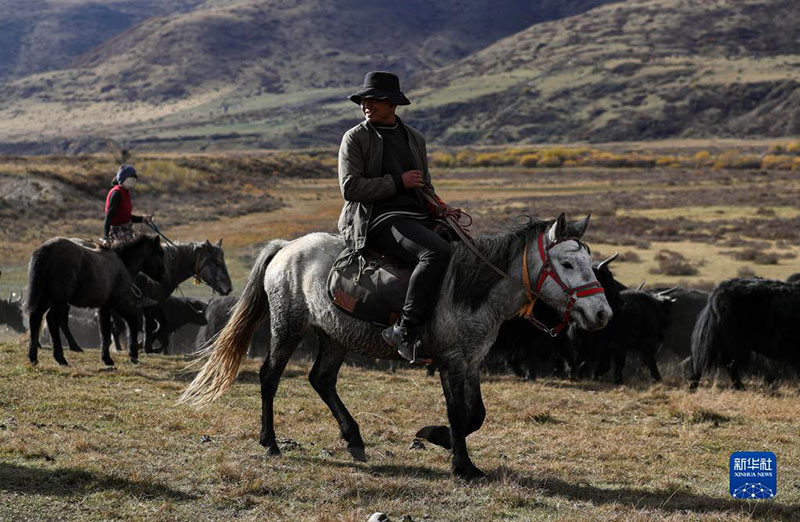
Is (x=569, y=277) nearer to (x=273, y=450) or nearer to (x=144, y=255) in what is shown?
(x=273, y=450)

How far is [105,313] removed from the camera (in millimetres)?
11539

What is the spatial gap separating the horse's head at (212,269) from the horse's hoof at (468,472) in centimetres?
802

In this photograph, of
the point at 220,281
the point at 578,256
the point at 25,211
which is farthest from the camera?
the point at 25,211

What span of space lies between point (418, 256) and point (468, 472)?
1546mm

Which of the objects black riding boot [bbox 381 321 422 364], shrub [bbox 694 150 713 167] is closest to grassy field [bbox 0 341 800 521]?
black riding boot [bbox 381 321 422 364]

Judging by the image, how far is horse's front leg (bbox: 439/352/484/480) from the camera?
622 cm

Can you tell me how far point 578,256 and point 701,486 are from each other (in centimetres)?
191

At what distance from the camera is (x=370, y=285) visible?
6.48 metres

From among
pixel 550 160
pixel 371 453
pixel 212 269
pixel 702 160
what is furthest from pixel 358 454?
pixel 550 160

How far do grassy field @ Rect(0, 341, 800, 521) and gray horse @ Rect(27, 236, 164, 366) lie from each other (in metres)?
0.64

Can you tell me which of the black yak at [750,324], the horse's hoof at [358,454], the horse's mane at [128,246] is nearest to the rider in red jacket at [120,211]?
the horse's mane at [128,246]

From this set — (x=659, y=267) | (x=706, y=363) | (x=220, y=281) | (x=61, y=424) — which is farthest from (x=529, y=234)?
(x=659, y=267)

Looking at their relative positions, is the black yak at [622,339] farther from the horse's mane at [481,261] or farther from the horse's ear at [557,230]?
the horse's ear at [557,230]

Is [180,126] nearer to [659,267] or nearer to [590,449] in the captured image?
[659,267]
